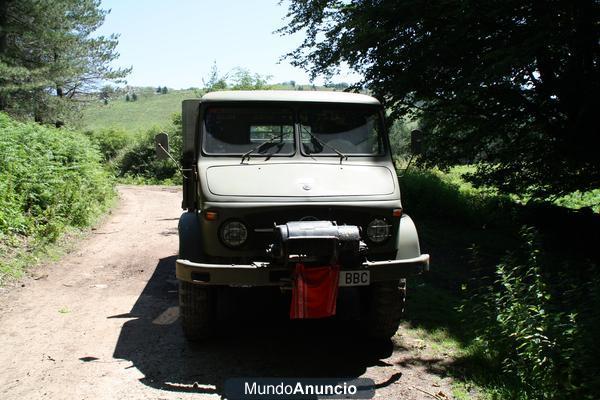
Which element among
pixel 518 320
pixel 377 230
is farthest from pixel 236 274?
pixel 518 320

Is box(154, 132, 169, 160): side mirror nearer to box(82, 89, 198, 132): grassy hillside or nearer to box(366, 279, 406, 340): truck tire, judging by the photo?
box(366, 279, 406, 340): truck tire

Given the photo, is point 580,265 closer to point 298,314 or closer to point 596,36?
point 596,36

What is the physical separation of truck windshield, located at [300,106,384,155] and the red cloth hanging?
4.87 feet

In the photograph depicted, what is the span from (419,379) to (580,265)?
5406 millimetres

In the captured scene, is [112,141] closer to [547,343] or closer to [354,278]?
[354,278]

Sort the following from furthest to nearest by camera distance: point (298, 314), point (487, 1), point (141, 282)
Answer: point (487, 1)
point (141, 282)
point (298, 314)

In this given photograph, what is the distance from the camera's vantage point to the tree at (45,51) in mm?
21375

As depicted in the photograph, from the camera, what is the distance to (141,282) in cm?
754

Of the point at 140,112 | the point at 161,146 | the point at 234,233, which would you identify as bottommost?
the point at 234,233

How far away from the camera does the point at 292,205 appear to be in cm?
457

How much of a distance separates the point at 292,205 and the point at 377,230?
2.55 ft

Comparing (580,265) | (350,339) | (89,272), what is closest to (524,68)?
(580,265)

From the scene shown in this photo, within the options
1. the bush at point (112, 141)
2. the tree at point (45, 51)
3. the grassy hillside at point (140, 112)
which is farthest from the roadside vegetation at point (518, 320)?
the grassy hillside at point (140, 112)

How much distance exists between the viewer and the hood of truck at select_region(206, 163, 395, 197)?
4.69 meters
